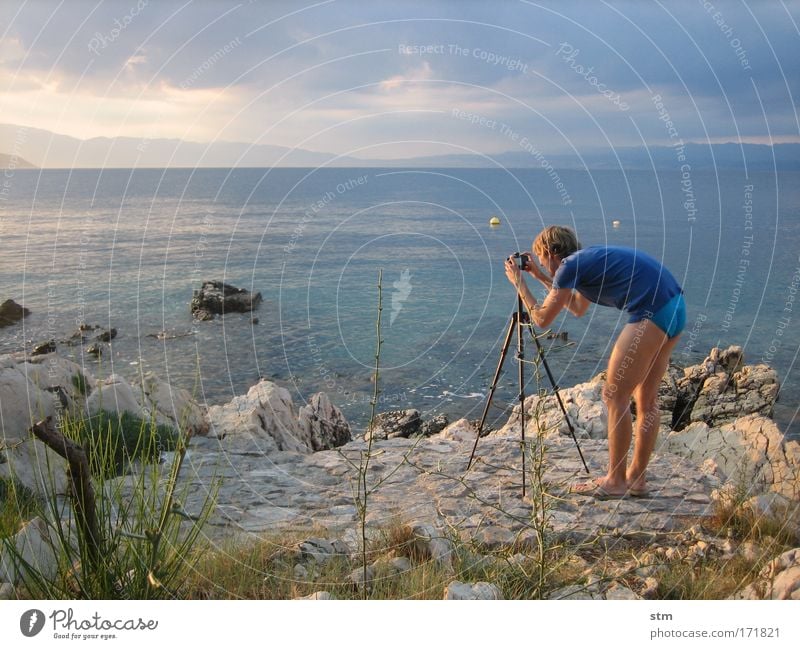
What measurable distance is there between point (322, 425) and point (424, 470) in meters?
2.56

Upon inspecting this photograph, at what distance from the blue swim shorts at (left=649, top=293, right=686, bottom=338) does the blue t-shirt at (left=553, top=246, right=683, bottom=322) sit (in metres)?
0.03

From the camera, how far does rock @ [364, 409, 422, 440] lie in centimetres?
977

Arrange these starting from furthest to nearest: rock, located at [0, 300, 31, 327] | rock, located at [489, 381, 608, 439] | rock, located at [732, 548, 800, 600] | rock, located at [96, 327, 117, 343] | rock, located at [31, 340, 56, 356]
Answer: rock, located at [0, 300, 31, 327] < rock, located at [96, 327, 117, 343] < rock, located at [31, 340, 56, 356] < rock, located at [489, 381, 608, 439] < rock, located at [732, 548, 800, 600]

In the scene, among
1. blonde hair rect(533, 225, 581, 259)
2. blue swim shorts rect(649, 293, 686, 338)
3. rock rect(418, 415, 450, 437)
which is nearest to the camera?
blue swim shorts rect(649, 293, 686, 338)

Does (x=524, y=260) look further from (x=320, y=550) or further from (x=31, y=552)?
(x=31, y=552)

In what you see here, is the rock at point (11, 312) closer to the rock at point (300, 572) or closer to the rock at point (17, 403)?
the rock at point (17, 403)

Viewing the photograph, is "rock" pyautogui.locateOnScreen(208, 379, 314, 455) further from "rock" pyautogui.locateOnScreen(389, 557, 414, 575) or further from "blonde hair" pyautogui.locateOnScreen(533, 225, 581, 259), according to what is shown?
"blonde hair" pyautogui.locateOnScreen(533, 225, 581, 259)

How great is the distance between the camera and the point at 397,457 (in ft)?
21.7

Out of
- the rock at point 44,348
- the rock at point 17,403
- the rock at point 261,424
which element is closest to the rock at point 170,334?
the rock at point 44,348

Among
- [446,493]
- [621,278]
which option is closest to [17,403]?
[446,493]

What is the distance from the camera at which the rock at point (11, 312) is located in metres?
17.1

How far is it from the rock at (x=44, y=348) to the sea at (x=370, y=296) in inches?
15.8

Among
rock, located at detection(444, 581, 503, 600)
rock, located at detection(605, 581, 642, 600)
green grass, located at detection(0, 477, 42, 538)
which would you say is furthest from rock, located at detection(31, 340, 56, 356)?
rock, located at detection(605, 581, 642, 600)

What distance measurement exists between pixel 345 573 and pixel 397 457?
2.44 metres
